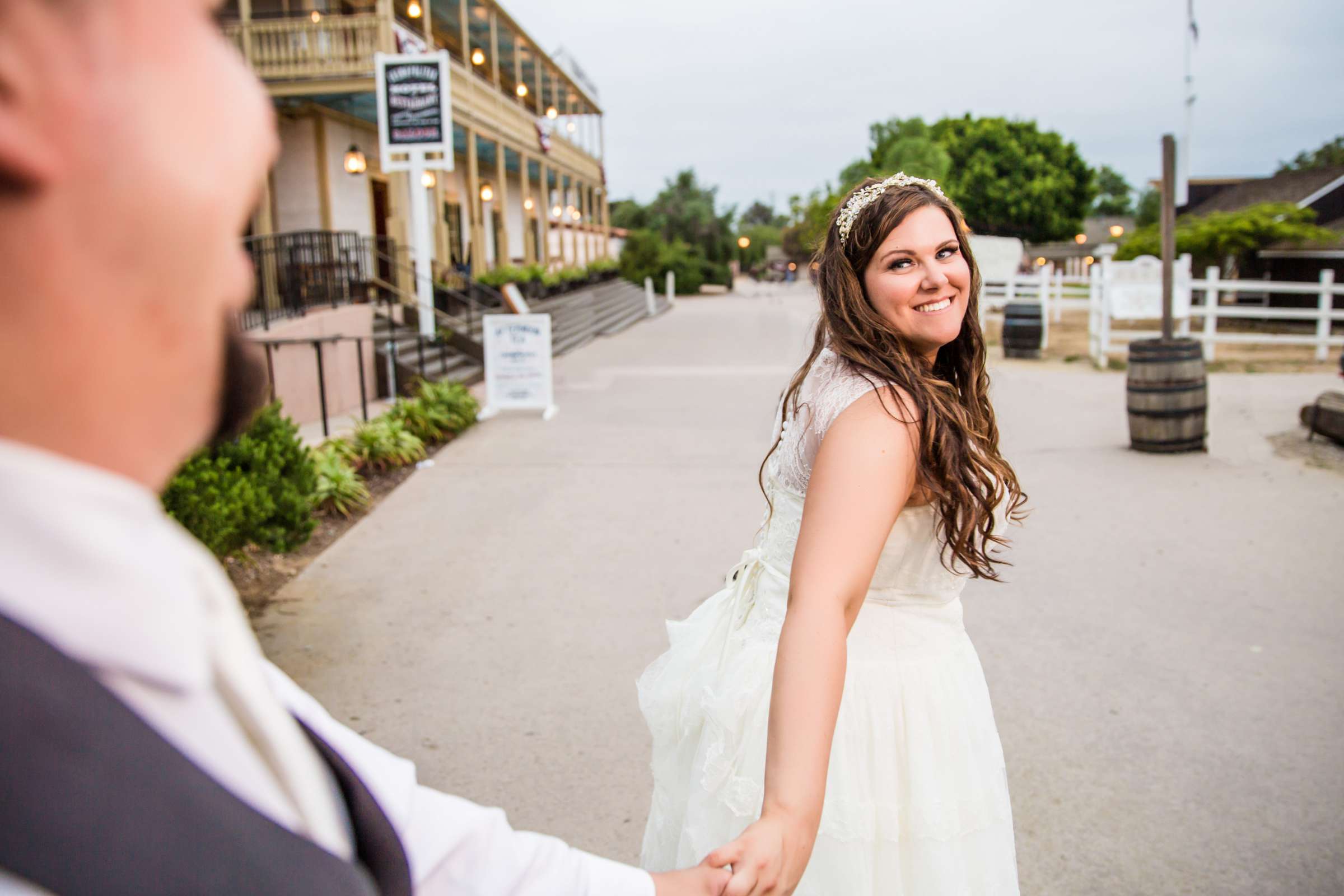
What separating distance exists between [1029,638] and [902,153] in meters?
38.3

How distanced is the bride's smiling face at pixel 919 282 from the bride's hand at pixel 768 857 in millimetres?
1028

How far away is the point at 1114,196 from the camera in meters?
124

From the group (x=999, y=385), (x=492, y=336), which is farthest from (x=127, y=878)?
(x=999, y=385)

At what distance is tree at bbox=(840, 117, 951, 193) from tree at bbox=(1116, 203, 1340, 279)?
11.0 meters

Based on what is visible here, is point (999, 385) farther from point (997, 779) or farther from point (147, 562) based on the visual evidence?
point (147, 562)

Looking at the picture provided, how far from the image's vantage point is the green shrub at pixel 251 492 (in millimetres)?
4434

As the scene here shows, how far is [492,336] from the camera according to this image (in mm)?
10922

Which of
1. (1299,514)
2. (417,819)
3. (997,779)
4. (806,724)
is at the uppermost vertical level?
(417,819)

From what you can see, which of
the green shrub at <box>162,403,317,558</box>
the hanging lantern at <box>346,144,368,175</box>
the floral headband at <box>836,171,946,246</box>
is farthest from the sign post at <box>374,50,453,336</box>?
the floral headband at <box>836,171,946,246</box>

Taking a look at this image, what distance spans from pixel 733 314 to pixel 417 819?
3025 cm

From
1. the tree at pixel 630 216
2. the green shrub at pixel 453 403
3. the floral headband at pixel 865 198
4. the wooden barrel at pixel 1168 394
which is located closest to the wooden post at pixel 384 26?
the green shrub at pixel 453 403

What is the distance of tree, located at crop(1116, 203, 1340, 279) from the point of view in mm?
21562

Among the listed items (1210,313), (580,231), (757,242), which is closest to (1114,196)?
(757,242)

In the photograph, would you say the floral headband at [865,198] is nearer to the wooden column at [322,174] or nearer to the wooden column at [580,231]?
the wooden column at [322,174]
